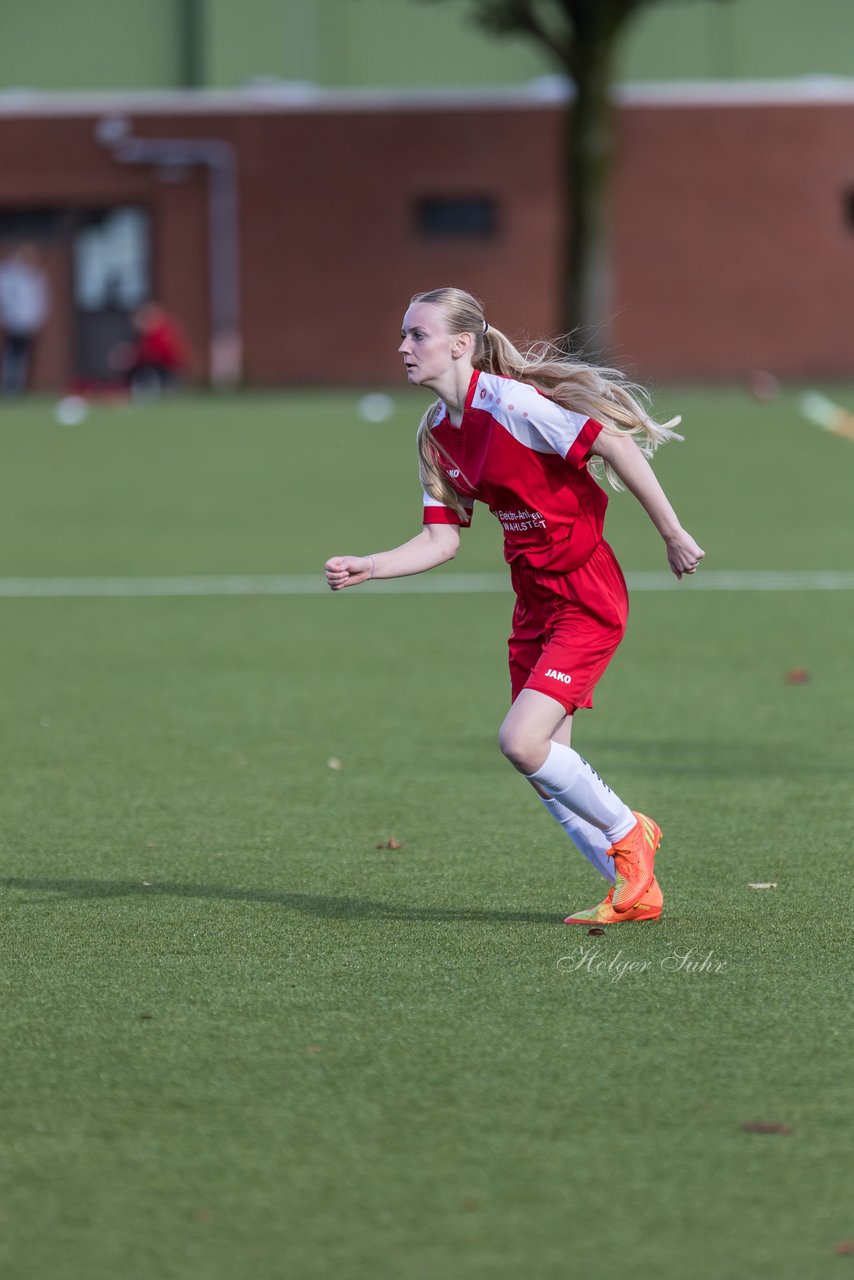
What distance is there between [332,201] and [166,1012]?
3232cm

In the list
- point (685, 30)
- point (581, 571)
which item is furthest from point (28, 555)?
point (685, 30)

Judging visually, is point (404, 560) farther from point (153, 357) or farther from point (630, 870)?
point (153, 357)

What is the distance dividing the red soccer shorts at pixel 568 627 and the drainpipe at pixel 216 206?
103 ft

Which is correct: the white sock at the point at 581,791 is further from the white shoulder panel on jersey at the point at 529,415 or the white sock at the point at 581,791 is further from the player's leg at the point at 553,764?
the white shoulder panel on jersey at the point at 529,415

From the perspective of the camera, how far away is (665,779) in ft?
25.7

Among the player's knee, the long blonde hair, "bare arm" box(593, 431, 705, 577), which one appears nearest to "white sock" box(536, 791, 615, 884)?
the player's knee

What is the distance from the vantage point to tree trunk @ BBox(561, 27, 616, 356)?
3123 cm

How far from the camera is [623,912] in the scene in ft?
18.5

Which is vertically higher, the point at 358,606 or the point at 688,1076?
the point at 688,1076

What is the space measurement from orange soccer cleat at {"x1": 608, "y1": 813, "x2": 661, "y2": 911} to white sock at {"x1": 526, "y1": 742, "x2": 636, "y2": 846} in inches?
1.0

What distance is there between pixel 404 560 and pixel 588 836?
907 millimetres

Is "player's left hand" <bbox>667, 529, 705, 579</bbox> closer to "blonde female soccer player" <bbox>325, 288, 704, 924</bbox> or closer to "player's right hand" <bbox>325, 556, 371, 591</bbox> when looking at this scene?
"blonde female soccer player" <bbox>325, 288, 704, 924</bbox>

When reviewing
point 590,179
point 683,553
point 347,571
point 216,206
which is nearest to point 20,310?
point 216,206

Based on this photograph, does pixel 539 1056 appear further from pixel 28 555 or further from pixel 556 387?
pixel 28 555
